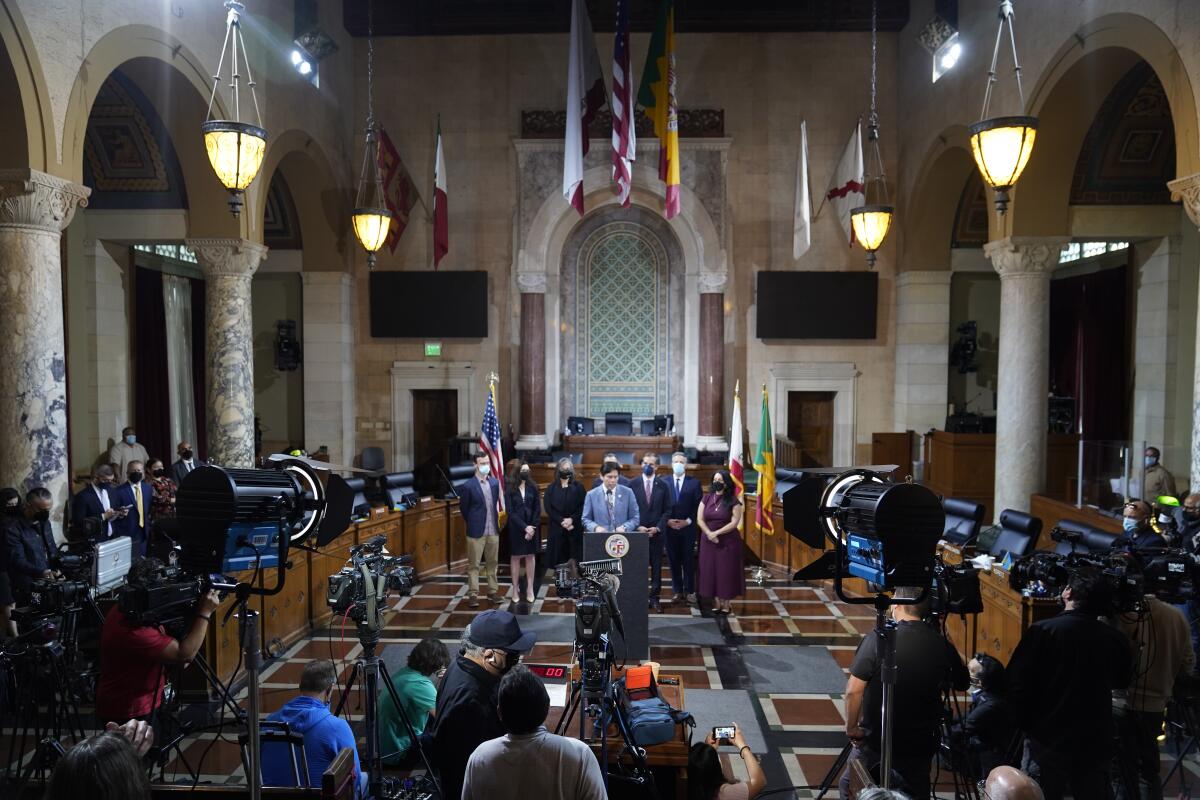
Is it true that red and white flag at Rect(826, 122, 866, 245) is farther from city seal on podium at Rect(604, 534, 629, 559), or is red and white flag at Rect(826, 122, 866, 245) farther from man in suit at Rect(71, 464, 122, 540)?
man in suit at Rect(71, 464, 122, 540)

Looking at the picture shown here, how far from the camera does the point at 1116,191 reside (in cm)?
1146

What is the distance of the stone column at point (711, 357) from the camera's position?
1598 cm

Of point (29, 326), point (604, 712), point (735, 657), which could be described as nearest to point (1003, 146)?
point (735, 657)

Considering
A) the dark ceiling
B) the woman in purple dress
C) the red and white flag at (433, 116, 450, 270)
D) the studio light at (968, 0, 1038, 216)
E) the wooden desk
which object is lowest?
the woman in purple dress

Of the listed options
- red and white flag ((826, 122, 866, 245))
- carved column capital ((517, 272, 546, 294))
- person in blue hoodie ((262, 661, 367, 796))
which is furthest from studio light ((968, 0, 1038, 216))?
carved column capital ((517, 272, 546, 294))

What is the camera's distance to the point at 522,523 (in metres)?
9.30

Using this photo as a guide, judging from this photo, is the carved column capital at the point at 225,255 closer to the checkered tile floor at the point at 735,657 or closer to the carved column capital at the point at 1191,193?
the checkered tile floor at the point at 735,657

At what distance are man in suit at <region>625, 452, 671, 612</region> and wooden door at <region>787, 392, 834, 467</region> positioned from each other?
7.46m

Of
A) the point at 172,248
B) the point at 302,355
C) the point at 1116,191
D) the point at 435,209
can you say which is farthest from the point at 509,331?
the point at 1116,191

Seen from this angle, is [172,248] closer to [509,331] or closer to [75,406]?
[75,406]

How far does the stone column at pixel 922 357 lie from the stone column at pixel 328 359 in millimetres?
10242

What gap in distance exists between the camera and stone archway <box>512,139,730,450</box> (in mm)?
15930

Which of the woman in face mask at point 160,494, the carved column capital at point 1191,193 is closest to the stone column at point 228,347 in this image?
the woman in face mask at point 160,494

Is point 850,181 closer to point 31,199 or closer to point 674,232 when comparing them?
point 674,232
